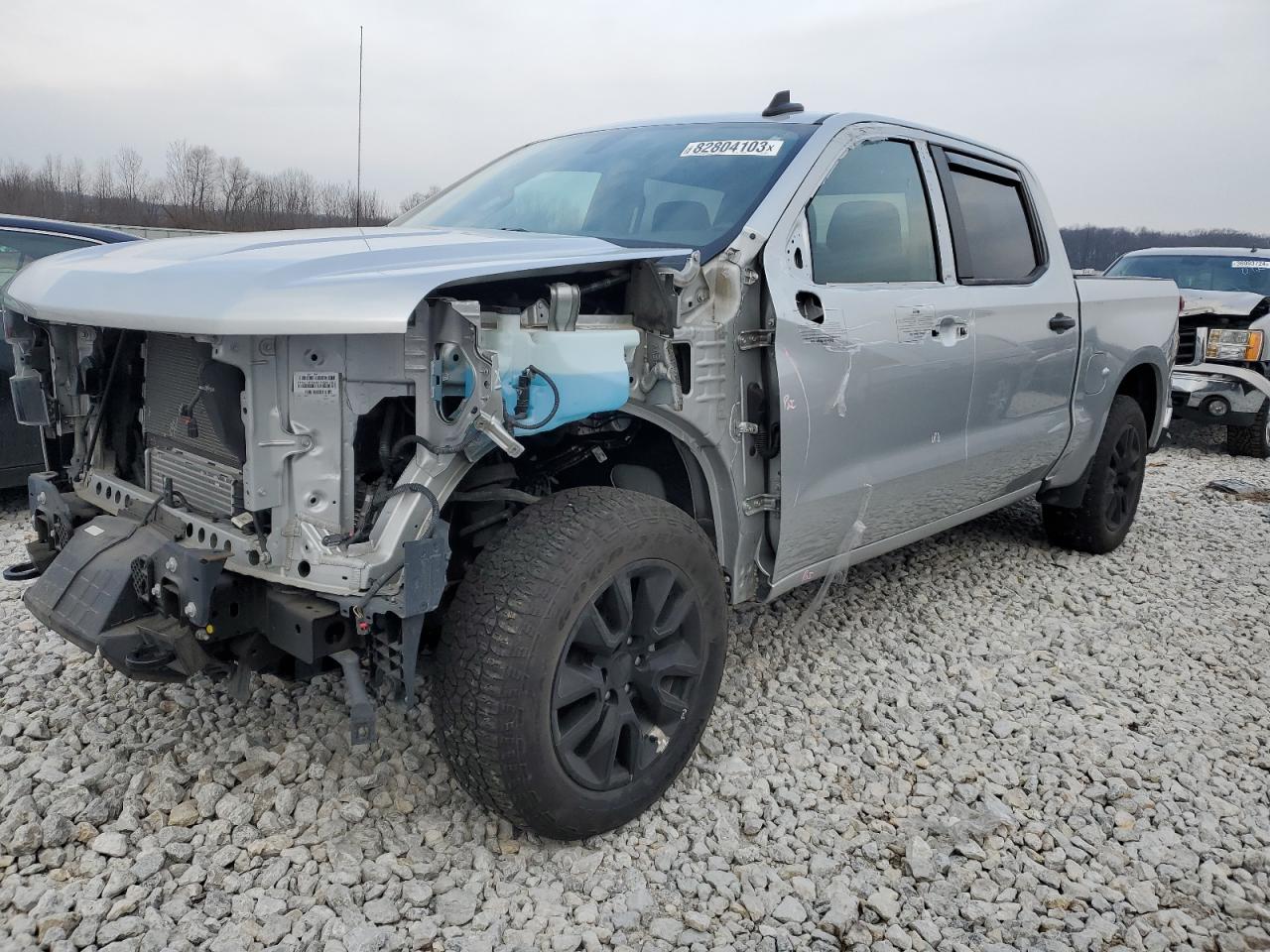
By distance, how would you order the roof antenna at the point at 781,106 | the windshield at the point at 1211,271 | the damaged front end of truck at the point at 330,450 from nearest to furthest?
the damaged front end of truck at the point at 330,450
the roof antenna at the point at 781,106
the windshield at the point at 1211,271

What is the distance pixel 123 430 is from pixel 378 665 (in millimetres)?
1246

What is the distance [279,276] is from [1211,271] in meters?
10.2

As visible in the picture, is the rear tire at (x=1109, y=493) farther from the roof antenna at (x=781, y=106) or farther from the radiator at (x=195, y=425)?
the radiator at (x=195, y=425)

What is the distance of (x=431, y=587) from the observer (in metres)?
2.03

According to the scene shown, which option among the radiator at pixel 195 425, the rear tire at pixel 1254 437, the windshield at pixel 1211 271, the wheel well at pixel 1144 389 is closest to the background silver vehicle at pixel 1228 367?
the rear tire at pixel 1254 437

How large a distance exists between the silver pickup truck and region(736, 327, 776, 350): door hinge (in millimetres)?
13

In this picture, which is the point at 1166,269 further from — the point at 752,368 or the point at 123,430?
the point at 123,430

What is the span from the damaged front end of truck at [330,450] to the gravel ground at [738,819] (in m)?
0.44

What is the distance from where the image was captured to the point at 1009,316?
3729mm

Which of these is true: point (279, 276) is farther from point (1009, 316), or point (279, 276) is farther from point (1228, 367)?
point (1228, 367)

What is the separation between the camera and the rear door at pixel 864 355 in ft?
9.12

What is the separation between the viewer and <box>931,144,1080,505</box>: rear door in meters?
3.61

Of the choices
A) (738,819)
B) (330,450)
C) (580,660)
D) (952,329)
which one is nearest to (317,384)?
(330,450)

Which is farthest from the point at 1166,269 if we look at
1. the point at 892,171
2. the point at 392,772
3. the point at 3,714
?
the point at 3,714
